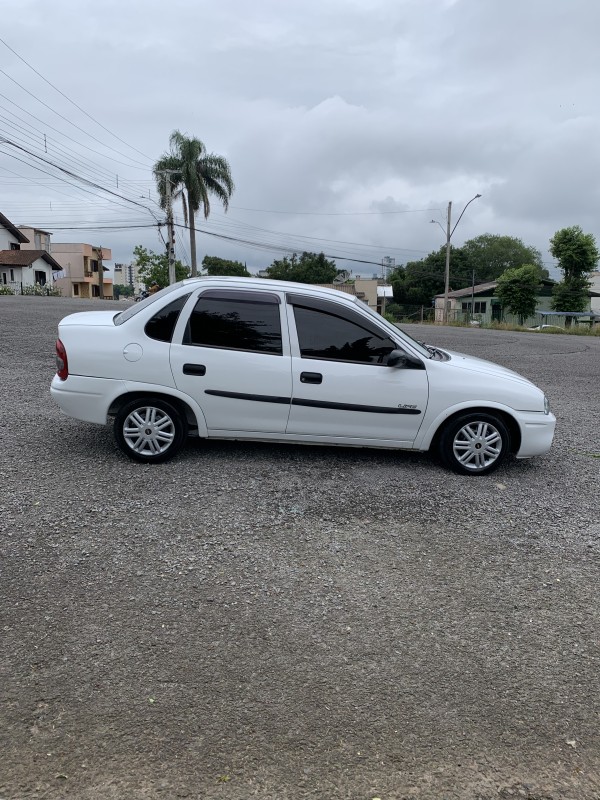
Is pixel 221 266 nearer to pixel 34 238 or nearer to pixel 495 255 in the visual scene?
pixel 34 238

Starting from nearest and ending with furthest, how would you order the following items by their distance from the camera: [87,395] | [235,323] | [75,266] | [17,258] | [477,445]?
1. [87,395]
2. [235,323]
3. [477,445]
4. [17,258]
5. [75,266]

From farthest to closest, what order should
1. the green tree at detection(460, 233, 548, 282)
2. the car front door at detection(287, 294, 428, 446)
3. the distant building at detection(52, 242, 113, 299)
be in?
the green tree at detection(460, 233, 548, 282) < the distant building at detection(52, 242, 113, 299) < the car front door at detection(287, 294, 428, 446)

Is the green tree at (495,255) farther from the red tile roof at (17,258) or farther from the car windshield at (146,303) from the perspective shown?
the car windshield at (146,303)

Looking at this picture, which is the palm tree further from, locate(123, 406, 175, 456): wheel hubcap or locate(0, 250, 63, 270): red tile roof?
locate(123, 406, 175, 456): wheel hubcap

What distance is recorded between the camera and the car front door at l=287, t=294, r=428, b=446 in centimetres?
562

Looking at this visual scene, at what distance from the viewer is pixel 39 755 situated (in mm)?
2422

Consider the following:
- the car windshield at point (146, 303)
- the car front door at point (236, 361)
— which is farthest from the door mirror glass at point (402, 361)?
the car windshield at point (146, 303)

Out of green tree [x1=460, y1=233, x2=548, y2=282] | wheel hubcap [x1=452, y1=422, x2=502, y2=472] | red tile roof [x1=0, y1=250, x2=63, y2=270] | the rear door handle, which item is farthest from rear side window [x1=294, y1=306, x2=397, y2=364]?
green tree [x1=460, y1=233, x2=548, y2=282]

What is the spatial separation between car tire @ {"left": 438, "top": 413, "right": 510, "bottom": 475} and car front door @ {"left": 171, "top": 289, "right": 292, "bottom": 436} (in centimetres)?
152

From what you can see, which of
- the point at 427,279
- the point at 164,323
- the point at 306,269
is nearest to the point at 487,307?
the point at 427,279

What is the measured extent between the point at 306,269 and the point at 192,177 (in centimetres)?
4705

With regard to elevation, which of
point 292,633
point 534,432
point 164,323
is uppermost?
point 164,323

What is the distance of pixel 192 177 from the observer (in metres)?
44.6

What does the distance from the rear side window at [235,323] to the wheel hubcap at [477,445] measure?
1.83 meters
